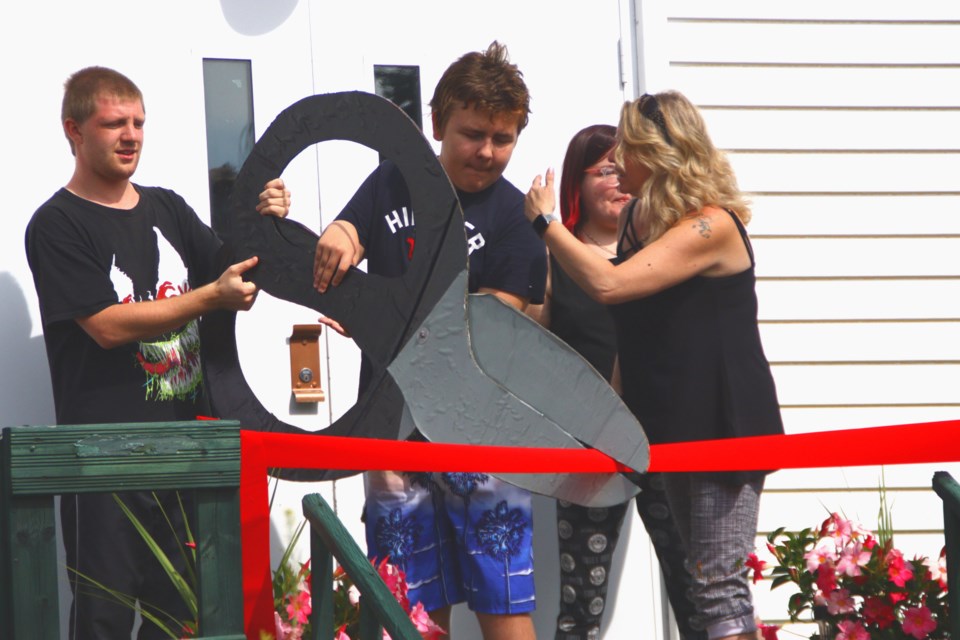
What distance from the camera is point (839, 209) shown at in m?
4.65

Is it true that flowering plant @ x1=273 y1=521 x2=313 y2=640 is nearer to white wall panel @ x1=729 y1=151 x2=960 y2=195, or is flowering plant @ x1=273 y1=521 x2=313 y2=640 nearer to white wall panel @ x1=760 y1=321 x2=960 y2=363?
white wall panel @ x1=760 y1=321 x2=960 y2=363

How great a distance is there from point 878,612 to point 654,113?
141 centimetres

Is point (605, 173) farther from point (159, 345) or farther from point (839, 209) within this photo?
point (159, 345)

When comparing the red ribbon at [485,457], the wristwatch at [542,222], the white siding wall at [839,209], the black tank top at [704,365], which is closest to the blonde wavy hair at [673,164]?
the black tank top at [704,365]

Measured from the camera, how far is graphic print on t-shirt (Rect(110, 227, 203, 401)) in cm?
347

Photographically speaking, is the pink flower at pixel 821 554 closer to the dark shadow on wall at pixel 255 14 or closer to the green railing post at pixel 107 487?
the green railing post at pixel 107 487

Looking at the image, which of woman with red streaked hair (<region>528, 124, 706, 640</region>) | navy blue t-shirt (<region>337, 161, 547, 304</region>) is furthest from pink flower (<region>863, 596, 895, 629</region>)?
navy blue t-shirt (<region>337, 161, 547, 304</region>)

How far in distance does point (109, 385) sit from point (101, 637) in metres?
0.68

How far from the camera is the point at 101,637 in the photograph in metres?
3.38

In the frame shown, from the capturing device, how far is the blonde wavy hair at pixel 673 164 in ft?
10.5

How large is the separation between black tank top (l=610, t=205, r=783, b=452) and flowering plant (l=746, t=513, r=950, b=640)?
0.38 m

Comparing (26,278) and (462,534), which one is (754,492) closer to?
(462,534)

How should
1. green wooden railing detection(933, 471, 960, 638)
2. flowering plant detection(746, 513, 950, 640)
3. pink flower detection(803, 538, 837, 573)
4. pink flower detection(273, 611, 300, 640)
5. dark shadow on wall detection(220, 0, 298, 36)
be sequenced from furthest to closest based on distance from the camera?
dark shadow on wall detection(220, 0, 298, 36) < pink flower detection(803, 538, 837, 573) < flowering plant detection(746, 513, 950, 640) < green wooden railing detection(933, 471, 960, 638) < pink flower detection(273, 611, 300, 640)

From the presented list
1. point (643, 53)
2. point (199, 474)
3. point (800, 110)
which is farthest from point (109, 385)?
point (800, 110)
